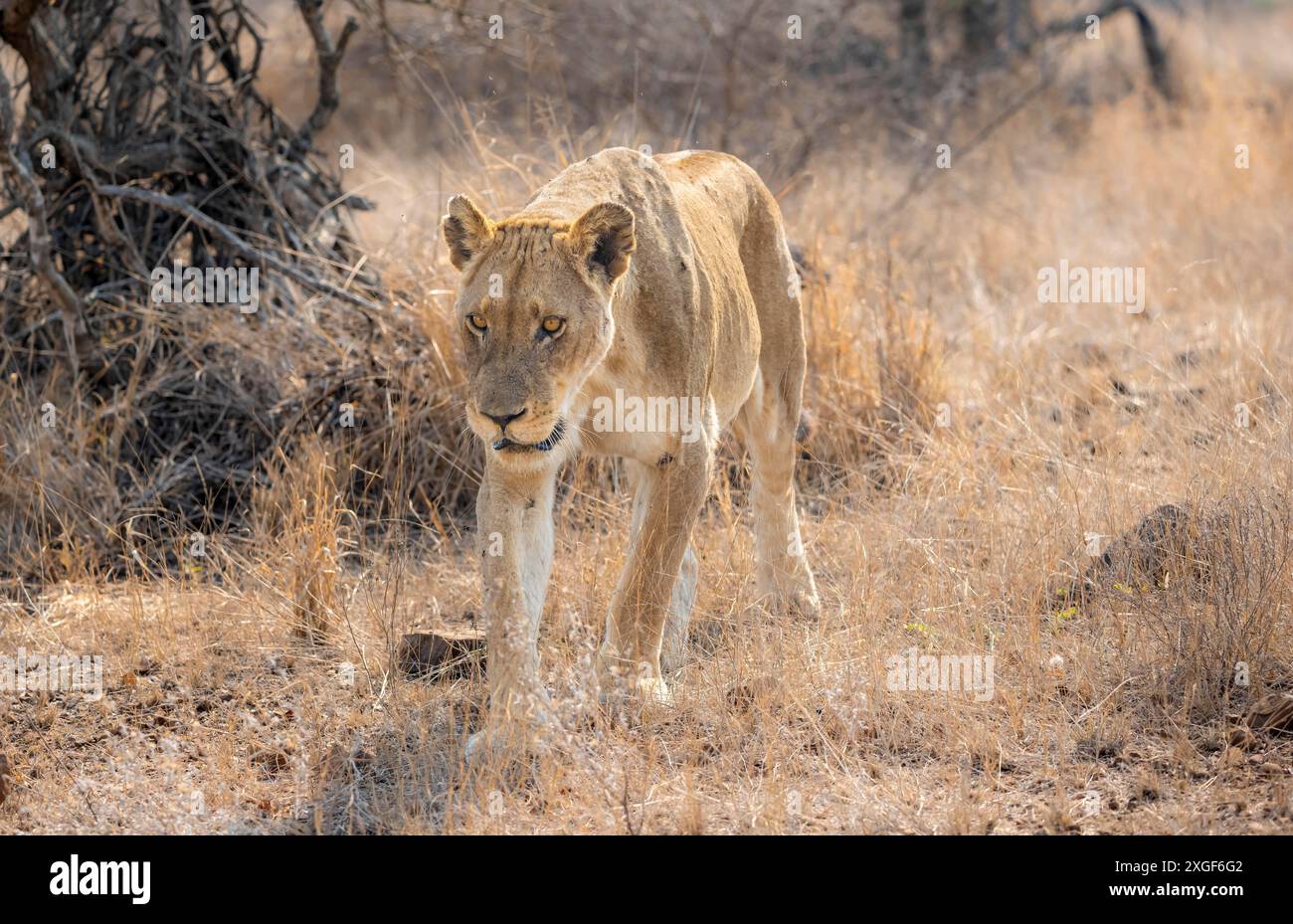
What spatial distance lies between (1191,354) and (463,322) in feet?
17.6

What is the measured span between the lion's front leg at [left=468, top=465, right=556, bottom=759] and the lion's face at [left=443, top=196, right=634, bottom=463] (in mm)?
253

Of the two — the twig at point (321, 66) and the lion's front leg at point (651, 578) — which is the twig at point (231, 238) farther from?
the lion's front leg at point (651, 578)

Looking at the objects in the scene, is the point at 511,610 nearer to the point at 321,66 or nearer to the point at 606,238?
the point at 606,238

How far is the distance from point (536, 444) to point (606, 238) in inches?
25.7

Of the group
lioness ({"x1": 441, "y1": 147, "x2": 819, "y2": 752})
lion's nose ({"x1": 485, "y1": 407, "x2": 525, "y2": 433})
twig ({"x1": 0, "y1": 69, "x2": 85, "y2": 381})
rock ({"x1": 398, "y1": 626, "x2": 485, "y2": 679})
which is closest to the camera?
lion's nose ({"x1": 485, "y1": 407, "x2": 525, "y2": 433})

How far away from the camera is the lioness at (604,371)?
14.3ft

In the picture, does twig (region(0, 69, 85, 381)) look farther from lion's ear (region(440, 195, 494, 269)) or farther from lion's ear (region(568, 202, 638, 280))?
lion's ear (region(568, 202, 638, 280))

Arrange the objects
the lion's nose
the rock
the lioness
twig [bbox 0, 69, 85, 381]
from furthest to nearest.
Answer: twig [bbox 0, 69, 85, 381] < the rock < the lioness < the lion's nose

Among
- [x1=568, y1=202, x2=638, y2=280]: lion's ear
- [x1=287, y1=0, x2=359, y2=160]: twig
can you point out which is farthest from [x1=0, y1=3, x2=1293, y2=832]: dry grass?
[x1=568, y1=202, x2=638, y2=280]: lion's ear

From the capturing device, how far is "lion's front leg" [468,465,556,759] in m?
4.56

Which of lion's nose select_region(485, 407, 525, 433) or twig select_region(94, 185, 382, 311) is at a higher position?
twig select_region(94, 185, 382, 311)

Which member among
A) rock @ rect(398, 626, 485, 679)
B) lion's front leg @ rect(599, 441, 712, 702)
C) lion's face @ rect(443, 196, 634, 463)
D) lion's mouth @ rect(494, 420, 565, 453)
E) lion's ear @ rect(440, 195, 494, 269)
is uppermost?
lion's ear @ rect(440, 195, 494, 269)

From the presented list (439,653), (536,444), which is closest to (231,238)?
(439,653)
